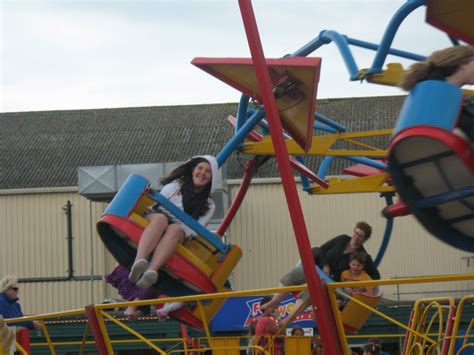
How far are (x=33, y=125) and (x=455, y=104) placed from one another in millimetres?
28127

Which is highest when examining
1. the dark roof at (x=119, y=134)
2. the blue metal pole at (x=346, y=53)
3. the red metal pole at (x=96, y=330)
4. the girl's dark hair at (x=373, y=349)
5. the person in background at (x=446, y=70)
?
the dark roof at (x=119, y=134)

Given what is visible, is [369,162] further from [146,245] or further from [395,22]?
[146,245]

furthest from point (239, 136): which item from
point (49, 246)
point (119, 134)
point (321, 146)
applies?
point (119, 134)

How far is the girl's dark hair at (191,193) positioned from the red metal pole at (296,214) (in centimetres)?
238

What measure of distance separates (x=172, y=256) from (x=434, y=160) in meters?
3.56

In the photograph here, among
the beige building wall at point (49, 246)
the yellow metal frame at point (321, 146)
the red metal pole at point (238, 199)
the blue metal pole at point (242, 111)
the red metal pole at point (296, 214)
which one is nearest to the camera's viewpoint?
the red metal pole at point (296, 214)

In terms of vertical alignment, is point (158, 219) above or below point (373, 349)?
above

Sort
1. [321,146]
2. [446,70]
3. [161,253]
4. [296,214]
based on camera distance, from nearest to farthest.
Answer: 1. [446,70]
2. [296,214]
3. [161,253]
4. [321,146]

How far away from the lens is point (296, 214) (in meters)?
5.27

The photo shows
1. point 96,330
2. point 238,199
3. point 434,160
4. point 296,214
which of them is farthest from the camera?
point 238,199

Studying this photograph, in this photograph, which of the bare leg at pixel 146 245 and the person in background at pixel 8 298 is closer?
the bare leg at pixel 146 245

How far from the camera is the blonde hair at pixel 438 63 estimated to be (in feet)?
15.1

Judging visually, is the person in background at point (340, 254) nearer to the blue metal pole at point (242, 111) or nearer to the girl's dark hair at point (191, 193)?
the blue metal pole at point (242, 111)

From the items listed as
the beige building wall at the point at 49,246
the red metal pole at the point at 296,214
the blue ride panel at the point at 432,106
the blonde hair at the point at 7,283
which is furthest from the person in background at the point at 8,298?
the beige building wall at the point at 49,246
